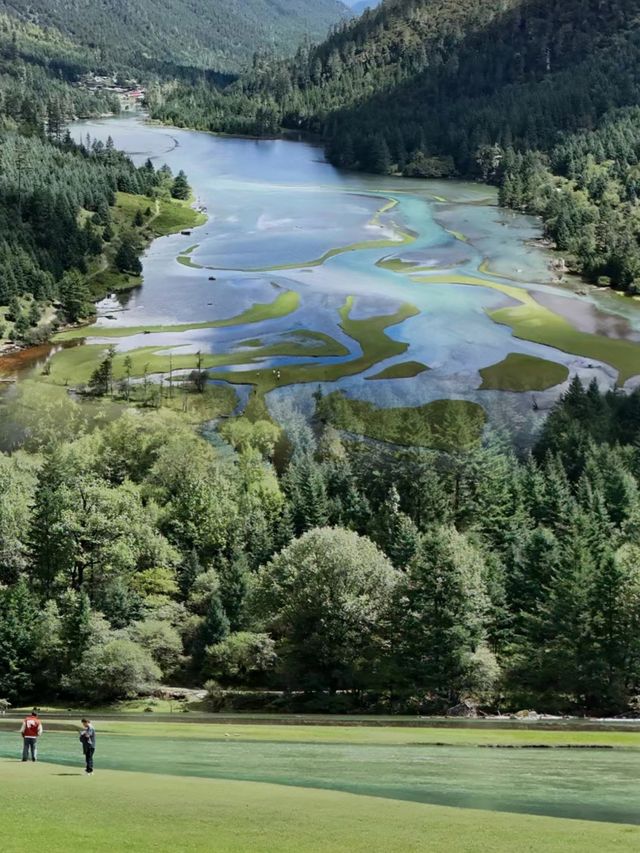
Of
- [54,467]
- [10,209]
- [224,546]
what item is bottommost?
[224,546]

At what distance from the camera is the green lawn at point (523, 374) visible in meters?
131

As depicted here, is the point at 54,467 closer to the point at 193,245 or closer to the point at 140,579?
the point at 140,579

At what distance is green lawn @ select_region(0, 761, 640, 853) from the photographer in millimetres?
19484

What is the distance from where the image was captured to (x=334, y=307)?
160250 mm

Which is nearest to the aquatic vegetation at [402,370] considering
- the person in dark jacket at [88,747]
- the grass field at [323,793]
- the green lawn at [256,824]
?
the grass field at [323,793]

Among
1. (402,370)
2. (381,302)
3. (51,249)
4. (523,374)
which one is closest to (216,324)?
(381,302)

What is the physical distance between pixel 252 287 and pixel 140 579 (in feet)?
333

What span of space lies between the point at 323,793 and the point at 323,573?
113ft

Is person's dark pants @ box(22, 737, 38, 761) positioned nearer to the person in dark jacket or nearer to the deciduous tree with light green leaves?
the person in dark jacket

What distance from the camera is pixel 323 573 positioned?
60.2 metres

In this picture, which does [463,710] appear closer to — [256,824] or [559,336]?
[256,824]

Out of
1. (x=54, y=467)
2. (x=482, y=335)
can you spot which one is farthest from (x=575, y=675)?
(x=482, y=335)

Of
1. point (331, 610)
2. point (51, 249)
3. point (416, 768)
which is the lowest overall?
point (331, 610)

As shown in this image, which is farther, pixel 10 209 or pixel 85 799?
pixel 10 209
